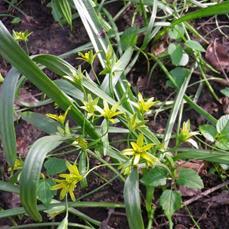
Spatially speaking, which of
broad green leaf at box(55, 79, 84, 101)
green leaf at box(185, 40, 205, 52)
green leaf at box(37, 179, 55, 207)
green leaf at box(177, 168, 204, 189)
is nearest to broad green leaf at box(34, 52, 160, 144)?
broad green leaf at box(55, 79, 84, 101)

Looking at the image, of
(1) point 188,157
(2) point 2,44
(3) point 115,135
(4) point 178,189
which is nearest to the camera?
(2) point 2,44

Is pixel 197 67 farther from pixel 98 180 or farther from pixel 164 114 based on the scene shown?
pixel 98 180

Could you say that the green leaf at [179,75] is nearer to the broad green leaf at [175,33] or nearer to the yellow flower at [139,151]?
the broad green leaf at [175,33]

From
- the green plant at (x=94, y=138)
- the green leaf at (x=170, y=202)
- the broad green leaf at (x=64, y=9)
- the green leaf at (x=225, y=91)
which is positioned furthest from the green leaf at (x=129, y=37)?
the green leaf at (x=170, y=202)

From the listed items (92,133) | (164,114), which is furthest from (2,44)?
(164,114)

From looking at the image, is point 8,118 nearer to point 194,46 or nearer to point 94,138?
point 94,138

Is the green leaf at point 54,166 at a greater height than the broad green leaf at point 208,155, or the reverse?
the green leaf at point 54,166

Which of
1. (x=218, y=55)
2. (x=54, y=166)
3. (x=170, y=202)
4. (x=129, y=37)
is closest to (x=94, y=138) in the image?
(x=54, y=166)
